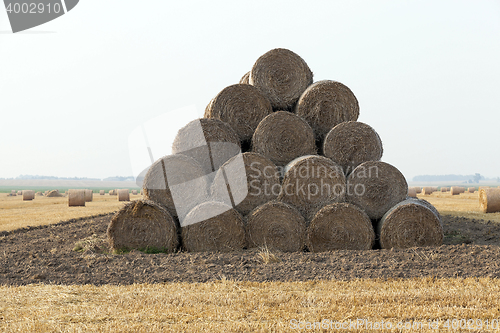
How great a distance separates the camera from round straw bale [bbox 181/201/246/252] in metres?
7.14

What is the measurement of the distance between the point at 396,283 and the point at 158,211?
3963 mm

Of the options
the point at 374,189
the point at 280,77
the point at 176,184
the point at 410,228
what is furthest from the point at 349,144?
the point at 176,184

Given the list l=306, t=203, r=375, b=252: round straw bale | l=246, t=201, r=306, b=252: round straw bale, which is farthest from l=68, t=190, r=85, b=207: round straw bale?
l=306, t=203, r=375, b=252: round straw bale

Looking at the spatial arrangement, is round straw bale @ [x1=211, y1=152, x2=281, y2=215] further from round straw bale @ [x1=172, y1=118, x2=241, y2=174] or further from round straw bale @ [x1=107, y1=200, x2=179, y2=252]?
round straw bale @ [x1=107, y1=200, x2=179, y2=252]

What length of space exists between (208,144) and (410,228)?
3.90 m

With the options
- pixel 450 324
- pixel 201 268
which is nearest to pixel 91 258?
pixel 201 268

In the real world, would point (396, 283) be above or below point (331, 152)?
below

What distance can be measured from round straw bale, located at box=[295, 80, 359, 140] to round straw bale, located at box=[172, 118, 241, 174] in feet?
5.91

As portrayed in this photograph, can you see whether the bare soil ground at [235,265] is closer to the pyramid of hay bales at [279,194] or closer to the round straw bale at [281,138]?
the pyramid of hay bales at [279,194]

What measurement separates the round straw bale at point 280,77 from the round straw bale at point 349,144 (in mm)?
1435

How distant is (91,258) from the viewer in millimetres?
6625

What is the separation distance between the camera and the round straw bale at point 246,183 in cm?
740

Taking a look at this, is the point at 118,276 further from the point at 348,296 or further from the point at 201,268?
the point at 348,296

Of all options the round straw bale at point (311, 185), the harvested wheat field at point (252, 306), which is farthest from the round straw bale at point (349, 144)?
the harvested wheat field at point (252, 306)
